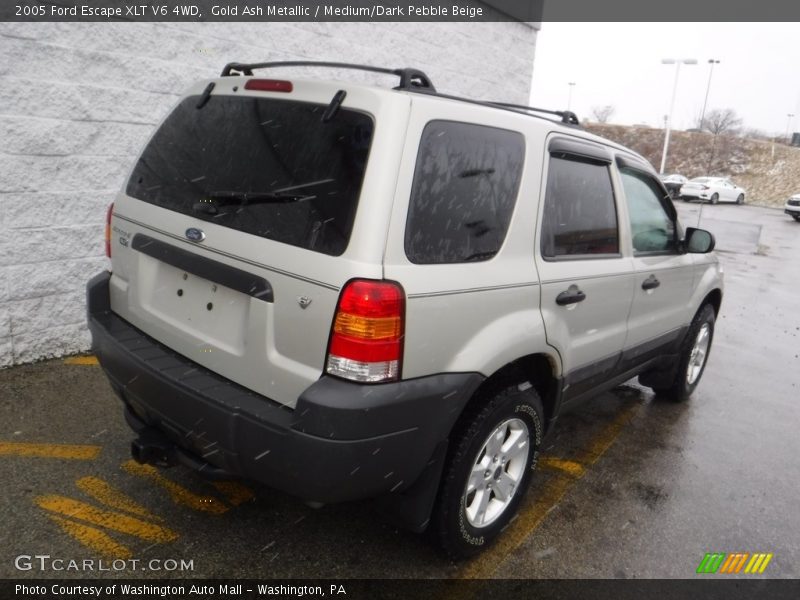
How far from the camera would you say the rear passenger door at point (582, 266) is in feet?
8.80

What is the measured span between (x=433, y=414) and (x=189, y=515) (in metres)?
1.36

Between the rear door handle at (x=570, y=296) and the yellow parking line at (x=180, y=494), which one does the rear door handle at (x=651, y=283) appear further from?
the yellow parking line at (x=180, y=494)

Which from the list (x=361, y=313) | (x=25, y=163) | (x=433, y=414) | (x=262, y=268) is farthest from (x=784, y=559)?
(x=25, y=163)

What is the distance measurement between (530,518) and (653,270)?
5.29 ft

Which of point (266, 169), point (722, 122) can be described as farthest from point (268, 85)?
point (722, 122)

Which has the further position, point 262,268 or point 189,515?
point 189,515

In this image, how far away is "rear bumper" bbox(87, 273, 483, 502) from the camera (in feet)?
6.36

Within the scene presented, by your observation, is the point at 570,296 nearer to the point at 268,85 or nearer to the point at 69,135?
the point at 268,85

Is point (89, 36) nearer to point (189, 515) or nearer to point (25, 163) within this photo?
point (25, 163)

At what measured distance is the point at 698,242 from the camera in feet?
12.8

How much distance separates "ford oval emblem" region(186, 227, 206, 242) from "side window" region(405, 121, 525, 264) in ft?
2.68

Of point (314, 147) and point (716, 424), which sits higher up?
point (314, 147)

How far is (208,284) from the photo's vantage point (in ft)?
7.49

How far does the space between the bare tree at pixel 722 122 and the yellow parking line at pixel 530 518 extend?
63091 mm
